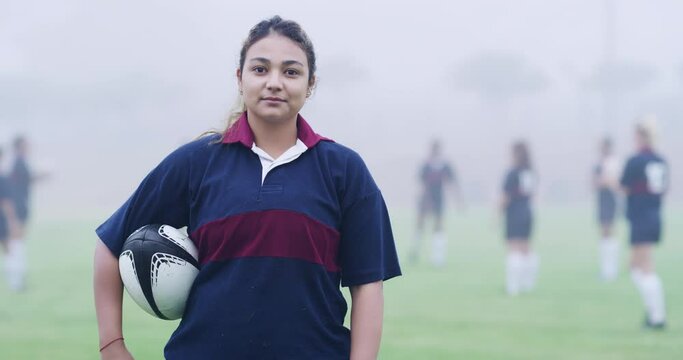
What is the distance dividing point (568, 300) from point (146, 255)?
8835mm

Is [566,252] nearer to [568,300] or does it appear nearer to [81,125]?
[568,300]

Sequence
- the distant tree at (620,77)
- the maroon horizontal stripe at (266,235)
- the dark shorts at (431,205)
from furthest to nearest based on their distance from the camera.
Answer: the distant tree at (620,77) → the dark shorts at (431,205) → the maroon horizontal stripe at (266,235)

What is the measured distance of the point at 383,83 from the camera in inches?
1655

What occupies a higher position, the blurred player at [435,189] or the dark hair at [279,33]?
the dark hair at [279,33]

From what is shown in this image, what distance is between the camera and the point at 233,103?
2.84 metres

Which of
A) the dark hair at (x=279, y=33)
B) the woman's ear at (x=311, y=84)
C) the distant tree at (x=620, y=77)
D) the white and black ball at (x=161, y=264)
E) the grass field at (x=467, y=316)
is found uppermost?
the distant tree at (x=620, y=77)

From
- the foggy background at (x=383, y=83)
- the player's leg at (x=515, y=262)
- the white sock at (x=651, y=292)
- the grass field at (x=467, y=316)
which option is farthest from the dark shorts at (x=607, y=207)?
the foggy background at (x=383, y=83)

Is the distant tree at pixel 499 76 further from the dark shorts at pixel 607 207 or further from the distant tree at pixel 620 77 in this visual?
the dark shorts at pixel 607 207

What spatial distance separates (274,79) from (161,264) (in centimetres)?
52

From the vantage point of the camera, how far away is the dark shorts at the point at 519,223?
11.0 meters

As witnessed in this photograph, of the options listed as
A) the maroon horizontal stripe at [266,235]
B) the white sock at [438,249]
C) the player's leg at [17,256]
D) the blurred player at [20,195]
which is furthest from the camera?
the white sock at [438,249]

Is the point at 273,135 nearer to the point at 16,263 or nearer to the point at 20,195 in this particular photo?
the point at 16,263

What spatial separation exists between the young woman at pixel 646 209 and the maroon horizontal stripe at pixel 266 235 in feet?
20.2

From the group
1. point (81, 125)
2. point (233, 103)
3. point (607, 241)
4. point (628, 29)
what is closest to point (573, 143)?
point (628, 29)
